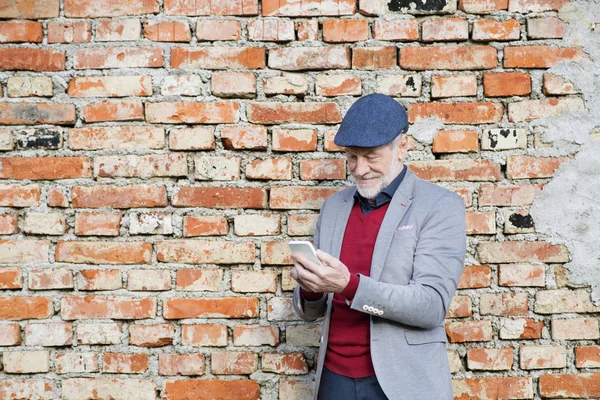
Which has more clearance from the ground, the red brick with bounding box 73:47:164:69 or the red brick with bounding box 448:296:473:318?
the red brick with bounding box 73:47:164:69

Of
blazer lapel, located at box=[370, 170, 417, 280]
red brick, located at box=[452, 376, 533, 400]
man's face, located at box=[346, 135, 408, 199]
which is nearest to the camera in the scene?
blazer lapel, located at box=[370, 170, 417, 280]

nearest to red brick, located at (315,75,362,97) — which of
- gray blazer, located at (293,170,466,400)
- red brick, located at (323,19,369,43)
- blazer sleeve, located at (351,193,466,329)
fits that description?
red brick, located at (323,19,369,43)

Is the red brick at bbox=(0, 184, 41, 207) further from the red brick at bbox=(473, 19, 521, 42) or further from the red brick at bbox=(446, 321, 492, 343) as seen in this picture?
the red brick at bbox=(473, 19, 521, 42)

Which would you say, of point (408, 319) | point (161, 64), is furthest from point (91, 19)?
point (408, 319)

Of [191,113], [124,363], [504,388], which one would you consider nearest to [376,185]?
[191,113]

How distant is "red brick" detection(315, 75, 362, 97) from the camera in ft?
8.21

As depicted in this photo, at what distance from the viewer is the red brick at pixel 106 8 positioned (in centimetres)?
253

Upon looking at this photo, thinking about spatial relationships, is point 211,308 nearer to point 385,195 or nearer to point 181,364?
point 181,364

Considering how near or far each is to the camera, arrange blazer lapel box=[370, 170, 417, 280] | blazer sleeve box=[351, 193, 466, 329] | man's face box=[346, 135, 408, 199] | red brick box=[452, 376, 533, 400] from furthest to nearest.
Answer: red brick box=[452, 376, 533, 400], man's face box=[346, 135, 408, 199], blazer lapel box=[370, 170, 417, 280], blazer sleeve box=[351, 193, 466, 329]

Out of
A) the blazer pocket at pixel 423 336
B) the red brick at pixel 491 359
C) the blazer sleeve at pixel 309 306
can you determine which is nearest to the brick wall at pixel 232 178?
the red brick at pixel 491 359

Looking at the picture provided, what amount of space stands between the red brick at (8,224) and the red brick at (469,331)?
1764 millimetres

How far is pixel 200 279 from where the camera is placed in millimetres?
2494

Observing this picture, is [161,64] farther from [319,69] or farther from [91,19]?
[319,69]

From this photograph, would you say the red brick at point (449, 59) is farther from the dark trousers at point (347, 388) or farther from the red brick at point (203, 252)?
the dark trousers at point (347, 388)
